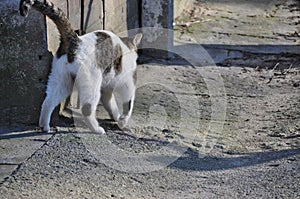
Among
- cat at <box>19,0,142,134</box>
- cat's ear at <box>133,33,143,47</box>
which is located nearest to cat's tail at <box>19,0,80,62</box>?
cat at <box>19,0,142,134</box>

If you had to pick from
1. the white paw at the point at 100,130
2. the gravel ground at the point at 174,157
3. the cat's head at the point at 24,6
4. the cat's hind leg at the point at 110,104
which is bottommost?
the gravel ground at the point at 174,157

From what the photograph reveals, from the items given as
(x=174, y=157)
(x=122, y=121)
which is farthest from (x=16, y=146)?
(x=174, y=157)

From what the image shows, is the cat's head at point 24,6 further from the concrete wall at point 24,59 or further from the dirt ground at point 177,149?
the dirt ground at point 177,149

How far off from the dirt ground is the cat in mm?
265

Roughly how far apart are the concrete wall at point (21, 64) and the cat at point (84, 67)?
0.25 meters

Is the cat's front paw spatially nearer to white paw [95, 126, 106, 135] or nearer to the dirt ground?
the dirt ground

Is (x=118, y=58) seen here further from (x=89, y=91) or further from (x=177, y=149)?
(x=177, y=149)

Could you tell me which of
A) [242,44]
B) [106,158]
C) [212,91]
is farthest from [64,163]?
[242,44]

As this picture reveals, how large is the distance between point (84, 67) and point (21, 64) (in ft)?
2.47

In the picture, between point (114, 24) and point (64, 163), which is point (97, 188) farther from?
point (114, 24)

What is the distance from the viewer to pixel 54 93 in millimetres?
6398

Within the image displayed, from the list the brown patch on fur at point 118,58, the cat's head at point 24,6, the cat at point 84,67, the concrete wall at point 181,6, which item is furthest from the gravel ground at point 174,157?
the concrete wall at point 181,6

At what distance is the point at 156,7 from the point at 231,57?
50.7 inches

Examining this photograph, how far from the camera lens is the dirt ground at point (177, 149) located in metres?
5.49
